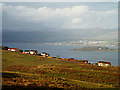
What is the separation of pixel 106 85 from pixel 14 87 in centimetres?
635

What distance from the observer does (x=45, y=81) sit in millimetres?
9141

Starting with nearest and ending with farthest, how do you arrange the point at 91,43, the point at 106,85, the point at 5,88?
1. the point at 5,88
2. the point at 106,85
3. the point at 91,43

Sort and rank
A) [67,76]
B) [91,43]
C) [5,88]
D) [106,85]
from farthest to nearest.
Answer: [91,43] < [67,76] < [106,85] < [5,88]

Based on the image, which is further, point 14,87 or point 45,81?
point 45,81

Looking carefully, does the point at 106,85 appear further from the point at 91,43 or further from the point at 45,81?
the point at 91,43

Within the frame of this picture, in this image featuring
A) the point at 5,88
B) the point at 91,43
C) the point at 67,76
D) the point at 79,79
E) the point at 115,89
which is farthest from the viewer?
the point at 91,43

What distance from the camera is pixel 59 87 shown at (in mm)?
8234

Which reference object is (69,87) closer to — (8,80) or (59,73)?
(59,73)

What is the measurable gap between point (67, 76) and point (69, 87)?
2.37 m

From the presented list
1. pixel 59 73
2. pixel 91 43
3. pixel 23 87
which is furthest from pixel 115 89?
pixel 91 43

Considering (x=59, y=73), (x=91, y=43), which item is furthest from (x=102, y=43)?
(x=59, y=73)

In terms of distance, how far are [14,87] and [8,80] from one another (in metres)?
1.35

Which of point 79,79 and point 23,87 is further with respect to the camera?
point 79,79

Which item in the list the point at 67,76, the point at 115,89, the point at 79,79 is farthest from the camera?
the point at 67,76
